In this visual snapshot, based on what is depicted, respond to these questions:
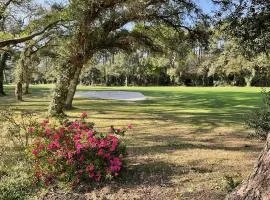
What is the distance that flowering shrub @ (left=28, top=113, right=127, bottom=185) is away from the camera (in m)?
8.52

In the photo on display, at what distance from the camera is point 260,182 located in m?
4.83

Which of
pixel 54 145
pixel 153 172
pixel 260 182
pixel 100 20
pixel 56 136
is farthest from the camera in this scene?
pixel 100 20

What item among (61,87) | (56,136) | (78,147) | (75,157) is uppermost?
(61,87)

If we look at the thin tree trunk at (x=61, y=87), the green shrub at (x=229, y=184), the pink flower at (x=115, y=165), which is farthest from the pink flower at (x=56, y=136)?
the thin tree trunk at (x=61, y=87)

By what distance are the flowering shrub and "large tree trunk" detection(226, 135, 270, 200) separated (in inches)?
152

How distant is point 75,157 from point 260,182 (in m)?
4.64

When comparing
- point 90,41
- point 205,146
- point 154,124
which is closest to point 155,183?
point 205,146

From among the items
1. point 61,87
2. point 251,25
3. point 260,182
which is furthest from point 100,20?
point 260,182

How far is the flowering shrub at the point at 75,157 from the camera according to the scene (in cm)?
852

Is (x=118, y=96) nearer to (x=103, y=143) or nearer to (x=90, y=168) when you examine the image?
(x=103, y=143)

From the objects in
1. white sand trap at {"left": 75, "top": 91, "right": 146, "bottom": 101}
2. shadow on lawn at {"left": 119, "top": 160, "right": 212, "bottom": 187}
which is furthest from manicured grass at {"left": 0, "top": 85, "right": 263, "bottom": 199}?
white sand trap at {"left": 75, "top": 91, "right": 146, "bottom": 101}

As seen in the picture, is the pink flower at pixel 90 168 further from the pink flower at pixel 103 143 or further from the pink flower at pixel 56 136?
the pink flower at pixel 56 136

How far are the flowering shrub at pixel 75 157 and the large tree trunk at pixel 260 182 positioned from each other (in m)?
3.85

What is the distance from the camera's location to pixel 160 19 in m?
22.0
